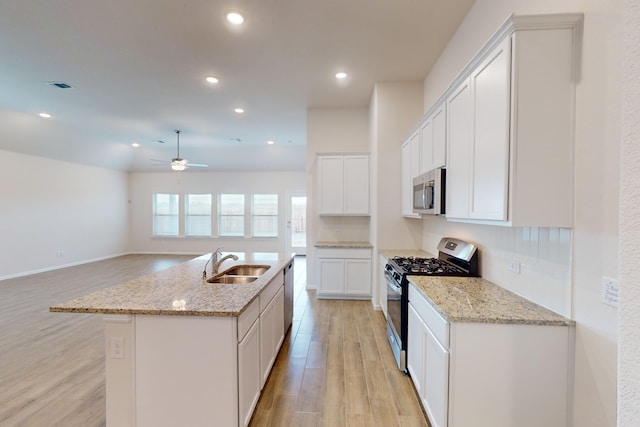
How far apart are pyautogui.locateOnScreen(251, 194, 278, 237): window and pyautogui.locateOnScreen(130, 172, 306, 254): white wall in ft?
0.56

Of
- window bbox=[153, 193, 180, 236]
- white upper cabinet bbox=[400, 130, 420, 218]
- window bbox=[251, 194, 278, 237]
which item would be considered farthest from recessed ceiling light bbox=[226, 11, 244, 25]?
window bbox=[153, 193, 180, 236]

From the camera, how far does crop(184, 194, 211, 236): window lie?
940 centimetres

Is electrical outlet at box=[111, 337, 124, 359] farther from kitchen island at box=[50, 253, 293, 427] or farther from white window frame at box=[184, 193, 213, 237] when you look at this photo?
white window frame at box=[184, 193, 213, 237]

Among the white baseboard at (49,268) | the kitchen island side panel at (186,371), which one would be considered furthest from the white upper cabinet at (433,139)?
the white baseboard at (49,268)

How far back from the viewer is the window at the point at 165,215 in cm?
941

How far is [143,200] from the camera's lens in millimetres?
9375

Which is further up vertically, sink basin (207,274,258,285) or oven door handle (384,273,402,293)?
sink basin (207,274,258,285)

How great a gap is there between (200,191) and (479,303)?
922 cm

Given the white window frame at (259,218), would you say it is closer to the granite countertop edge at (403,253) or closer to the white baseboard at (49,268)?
the white baseboard at (49,268)

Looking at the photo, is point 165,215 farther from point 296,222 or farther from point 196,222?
point 296,222

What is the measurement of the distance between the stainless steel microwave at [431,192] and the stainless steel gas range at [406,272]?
435 millimetres

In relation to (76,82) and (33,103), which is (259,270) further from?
(33,103)

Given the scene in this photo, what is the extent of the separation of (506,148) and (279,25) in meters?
2.46

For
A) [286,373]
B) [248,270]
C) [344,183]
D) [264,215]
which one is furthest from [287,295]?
[264,215]
